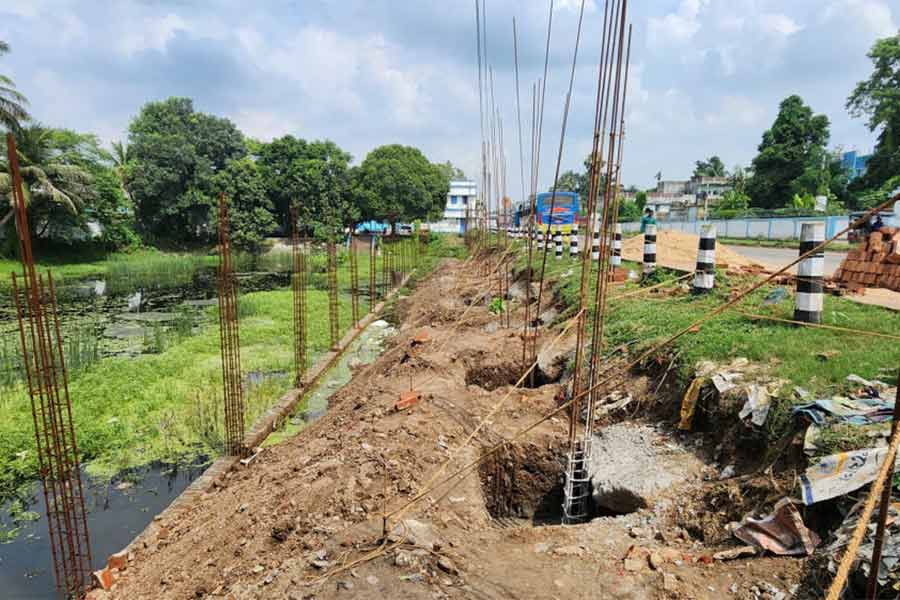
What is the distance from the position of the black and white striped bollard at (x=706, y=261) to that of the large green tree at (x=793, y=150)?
26.3 meters

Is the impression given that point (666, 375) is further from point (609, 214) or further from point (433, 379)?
point (433, 379)

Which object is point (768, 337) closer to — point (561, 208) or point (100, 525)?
point (100, 525)

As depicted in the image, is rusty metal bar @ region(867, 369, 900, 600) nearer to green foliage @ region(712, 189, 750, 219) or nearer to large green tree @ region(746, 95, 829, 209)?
green foliage @ region(712, 189, 750, 219)

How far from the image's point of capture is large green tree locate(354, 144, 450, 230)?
104 ft

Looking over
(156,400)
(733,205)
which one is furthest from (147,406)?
(733,205)

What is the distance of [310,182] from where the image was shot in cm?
2948

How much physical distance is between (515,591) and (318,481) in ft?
5.76

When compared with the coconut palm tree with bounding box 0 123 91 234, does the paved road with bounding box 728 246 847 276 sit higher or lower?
lower

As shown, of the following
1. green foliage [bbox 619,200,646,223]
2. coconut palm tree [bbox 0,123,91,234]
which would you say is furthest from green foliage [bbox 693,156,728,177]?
coconut palm tree [bbox 0,123,91,234]

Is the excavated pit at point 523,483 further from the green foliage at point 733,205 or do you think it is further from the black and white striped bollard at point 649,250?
the green foliage at point 733,205

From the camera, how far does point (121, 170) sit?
3077 centimetres

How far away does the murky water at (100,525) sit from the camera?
395 cm

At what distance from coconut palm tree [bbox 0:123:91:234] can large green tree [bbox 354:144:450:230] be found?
13.9 m

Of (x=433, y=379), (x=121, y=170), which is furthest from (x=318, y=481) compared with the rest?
(x=121, y=170)
